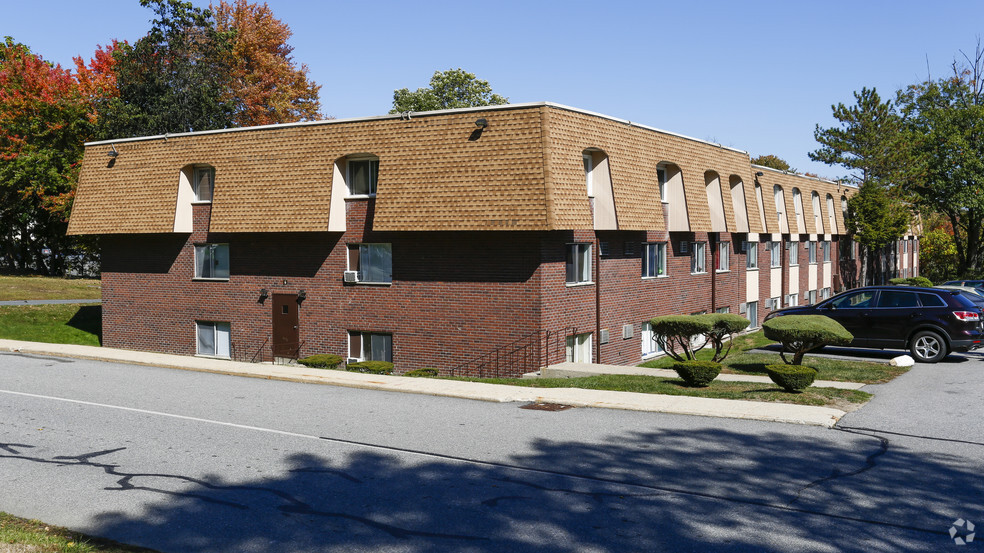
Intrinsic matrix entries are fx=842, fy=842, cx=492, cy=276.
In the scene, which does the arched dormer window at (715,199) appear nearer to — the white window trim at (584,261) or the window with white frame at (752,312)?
the window with white frame at (752,312)

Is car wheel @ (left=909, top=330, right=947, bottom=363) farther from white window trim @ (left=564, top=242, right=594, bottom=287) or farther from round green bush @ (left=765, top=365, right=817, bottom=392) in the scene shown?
white window trim @ (left=564, top=242, right=594, bottom=287)

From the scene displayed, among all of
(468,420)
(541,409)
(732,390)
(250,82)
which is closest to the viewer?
(468,420)

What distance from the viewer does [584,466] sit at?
1070cm

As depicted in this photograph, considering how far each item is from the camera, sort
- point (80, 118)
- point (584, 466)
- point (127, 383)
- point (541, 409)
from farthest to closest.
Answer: point (80, 118) → point (127, 383) → point (541, 409) → point (584, 466)

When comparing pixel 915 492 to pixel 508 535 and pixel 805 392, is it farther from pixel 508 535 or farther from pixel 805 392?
pixel 805 392

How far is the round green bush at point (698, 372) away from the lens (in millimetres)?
17266

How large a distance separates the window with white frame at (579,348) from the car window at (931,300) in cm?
889

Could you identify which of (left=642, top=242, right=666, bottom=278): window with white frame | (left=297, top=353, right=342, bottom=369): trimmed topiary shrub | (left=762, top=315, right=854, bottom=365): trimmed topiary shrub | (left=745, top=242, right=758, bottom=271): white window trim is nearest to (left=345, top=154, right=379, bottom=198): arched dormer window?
(left=297, top=353, right=342, bottom=369): trimmed topiary shrub

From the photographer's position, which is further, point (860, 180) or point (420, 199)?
point (860, 180)

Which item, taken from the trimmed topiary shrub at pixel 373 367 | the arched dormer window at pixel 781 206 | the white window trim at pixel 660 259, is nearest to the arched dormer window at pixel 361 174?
the trimmed topiary shrub at pixel 373 367

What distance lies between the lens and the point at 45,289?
147 ft

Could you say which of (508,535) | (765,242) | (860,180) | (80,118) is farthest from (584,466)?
(860,180)

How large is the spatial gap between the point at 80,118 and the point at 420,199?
35.9 meters

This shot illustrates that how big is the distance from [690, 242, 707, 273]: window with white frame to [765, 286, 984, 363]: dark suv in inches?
328
